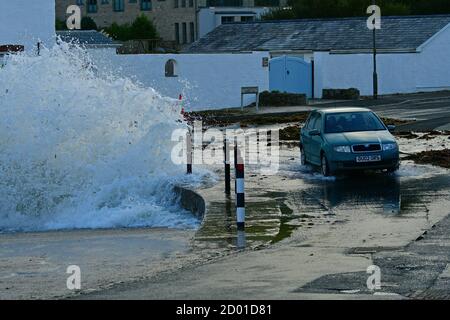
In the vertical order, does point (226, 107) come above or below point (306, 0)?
below

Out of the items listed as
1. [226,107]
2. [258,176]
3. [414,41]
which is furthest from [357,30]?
[258,176]

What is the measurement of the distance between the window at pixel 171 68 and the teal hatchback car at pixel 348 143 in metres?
22.7

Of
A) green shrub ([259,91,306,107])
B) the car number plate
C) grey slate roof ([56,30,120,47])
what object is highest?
grey slate roof ([56,30,120,47])

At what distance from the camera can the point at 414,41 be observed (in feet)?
214

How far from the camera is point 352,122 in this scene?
26.4m

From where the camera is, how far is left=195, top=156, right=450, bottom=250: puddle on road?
17609mm

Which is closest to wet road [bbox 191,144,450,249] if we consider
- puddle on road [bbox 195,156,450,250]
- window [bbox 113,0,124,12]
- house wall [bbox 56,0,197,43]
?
puddle on road [bbox 195,156,450,250]

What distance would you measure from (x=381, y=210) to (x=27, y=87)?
927 cm

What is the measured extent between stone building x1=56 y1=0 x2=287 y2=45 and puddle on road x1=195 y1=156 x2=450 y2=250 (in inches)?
2964

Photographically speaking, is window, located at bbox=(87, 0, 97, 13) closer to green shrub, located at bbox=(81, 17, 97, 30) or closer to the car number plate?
green shrub, located at bbox=(81, 17, 97, 30)

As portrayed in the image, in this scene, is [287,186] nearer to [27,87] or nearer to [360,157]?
[360,157]

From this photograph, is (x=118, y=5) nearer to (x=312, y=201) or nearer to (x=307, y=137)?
(x=307, y=137)

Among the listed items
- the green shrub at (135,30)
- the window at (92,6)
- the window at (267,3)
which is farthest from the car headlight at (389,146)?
the window at (92,6)
